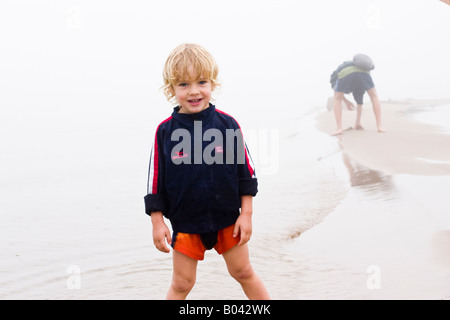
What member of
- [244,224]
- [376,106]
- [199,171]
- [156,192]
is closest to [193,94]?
[199,171]

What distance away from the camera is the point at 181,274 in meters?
2.61

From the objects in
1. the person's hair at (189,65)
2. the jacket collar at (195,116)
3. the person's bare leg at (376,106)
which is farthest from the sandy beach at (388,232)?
the person's bare leg at (376,106)

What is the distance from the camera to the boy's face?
8.26 ft

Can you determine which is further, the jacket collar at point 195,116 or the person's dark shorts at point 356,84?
the person's dark shorts at point 356,84

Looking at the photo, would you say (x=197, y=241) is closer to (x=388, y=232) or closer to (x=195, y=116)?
(x=195, y=116)

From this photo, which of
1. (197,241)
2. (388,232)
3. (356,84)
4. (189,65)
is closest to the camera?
(189,65)

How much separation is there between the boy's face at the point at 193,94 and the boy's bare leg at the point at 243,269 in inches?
25.1

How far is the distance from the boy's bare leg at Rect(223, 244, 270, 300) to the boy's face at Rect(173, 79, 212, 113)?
0.64 meters

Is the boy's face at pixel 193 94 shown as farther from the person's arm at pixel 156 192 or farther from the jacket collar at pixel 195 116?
the person's arm at pixel 156 192

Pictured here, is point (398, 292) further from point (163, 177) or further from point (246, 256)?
point (163, 177)

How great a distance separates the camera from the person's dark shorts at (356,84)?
888 centimetres

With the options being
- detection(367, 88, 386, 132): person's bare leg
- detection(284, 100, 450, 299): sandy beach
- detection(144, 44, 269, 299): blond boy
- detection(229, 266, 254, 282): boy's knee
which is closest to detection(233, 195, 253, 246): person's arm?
detection(144, 44, 269, 299): blond boy

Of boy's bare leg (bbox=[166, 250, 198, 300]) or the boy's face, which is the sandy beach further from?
the boy's face

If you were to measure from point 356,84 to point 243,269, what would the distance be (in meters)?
6.83
